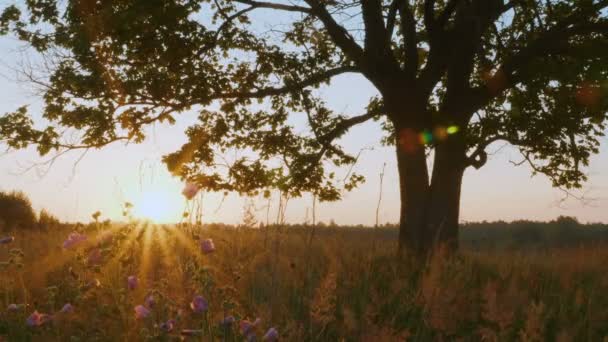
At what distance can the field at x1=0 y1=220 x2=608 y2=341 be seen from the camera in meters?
3.04

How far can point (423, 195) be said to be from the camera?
1141cm

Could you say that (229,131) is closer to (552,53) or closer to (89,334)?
(552,53)

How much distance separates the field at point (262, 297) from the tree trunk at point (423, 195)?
2138 millimetres

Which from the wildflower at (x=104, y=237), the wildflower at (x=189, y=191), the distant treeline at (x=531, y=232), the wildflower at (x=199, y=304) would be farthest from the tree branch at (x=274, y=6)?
the distant treeline at (x=531, y=232)

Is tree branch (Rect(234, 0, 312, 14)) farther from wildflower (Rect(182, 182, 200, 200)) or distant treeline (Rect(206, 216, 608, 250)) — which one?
distant treeline (Rect(206, 216, 608, 250))

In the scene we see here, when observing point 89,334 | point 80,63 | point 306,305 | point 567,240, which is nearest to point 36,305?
point 89,334

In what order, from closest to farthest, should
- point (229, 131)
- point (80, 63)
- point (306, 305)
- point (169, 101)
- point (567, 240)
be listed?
point (306, 305), point (80, 63), point (169, 101), point (229, 131), point (567, 240)

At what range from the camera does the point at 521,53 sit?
35.6 ft

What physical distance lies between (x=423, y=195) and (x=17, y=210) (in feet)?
41.5

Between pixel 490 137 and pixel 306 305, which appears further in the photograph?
pixel 490 137

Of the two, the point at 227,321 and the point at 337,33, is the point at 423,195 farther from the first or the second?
the point at 227,321

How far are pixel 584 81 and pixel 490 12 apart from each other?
7.28 ft

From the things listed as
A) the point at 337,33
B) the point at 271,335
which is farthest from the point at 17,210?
the point at 271,335

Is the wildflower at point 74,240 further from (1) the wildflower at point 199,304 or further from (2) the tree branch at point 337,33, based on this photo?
(2) the tree branch at point 337,33
